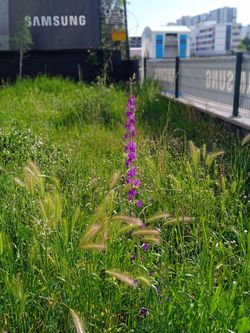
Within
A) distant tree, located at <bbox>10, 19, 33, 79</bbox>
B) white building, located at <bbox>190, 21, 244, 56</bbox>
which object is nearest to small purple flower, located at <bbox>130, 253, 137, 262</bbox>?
distant tree, located at <bbox>10, 19, 33, 79</bbox>

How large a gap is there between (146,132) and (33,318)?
10.8 ft

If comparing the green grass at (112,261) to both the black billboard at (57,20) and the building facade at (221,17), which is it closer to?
the black billboard at (57,20)

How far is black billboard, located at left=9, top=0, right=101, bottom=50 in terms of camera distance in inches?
417

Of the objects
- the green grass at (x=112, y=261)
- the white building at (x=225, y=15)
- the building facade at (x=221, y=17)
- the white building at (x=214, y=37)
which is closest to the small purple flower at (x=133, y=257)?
the green grass at (x=112, y=261)

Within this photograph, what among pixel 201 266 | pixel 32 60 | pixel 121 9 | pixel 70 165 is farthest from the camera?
pixel 121 9

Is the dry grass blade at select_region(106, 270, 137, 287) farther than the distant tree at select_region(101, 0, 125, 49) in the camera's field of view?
No

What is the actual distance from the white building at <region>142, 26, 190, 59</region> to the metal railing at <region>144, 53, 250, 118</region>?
14.6 metres

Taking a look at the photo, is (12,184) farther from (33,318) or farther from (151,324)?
(151,324)

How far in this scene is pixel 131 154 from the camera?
93.4 inches

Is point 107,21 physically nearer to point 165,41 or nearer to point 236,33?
point 165,41

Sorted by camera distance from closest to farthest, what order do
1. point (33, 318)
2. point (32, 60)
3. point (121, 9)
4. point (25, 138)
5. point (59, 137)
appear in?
1. point (33, 318)
2. point (25, 138)
3. point (59, 137)
4. point (32, 60)
5. point (121, 9)

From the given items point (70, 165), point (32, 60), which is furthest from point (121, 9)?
point (70, 165)

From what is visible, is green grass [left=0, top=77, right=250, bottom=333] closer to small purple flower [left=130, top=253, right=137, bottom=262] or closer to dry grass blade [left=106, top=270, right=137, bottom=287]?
small purple flower [left=130, top=253, right=137, bottom=262]

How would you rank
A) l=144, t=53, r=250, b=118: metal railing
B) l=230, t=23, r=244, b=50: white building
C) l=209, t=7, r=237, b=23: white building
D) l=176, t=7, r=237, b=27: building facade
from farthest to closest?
l=209, t=7, r=237, b=23: white building < l=176, t=7, r=237, b=27: building facade < l=230, t=23, r=244, b=50: white building < l=144, t=53, r=250, b=118: metal railing
